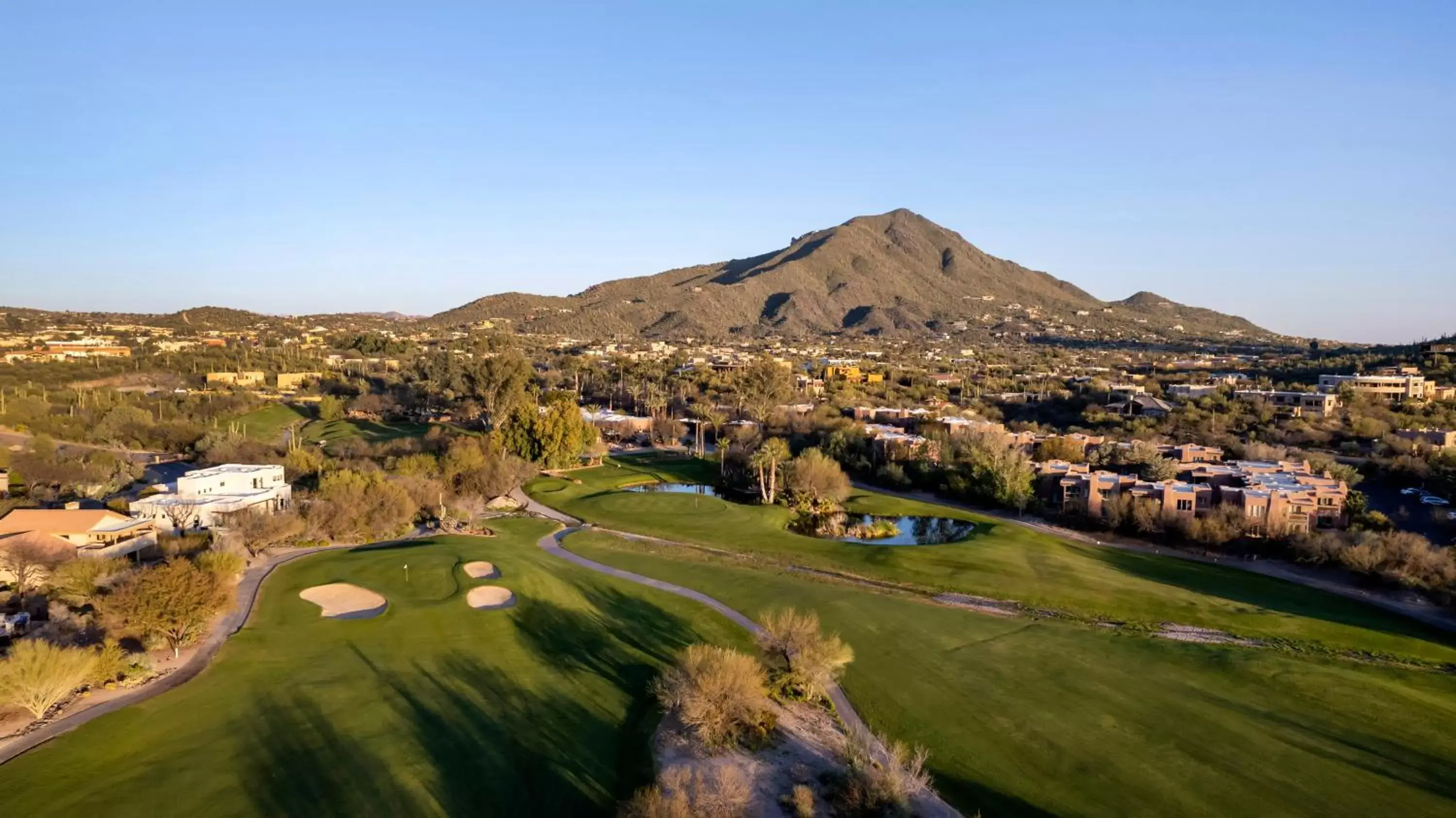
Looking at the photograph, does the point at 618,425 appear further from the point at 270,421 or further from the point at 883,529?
the point at 883,529

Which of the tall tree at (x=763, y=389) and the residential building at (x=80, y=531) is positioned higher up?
the tall tree at (x=763, y=389)

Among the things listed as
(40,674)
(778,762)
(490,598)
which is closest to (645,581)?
(490,598)

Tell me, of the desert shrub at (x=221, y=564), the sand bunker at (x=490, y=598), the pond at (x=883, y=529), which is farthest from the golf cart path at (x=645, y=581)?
the desert shrub at (x=221, y=564)

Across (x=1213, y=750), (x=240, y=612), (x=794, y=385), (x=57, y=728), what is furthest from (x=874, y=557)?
(x=794, y=385)

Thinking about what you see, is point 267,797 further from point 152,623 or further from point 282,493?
point 282,493

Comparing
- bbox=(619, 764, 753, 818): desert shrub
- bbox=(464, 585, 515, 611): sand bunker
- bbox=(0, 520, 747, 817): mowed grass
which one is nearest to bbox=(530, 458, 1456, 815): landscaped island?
bbox=(619, 764, 753, 818): desert shrub

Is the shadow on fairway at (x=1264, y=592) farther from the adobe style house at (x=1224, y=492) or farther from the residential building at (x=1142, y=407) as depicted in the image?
the residential building at (x=1142, y=407)
